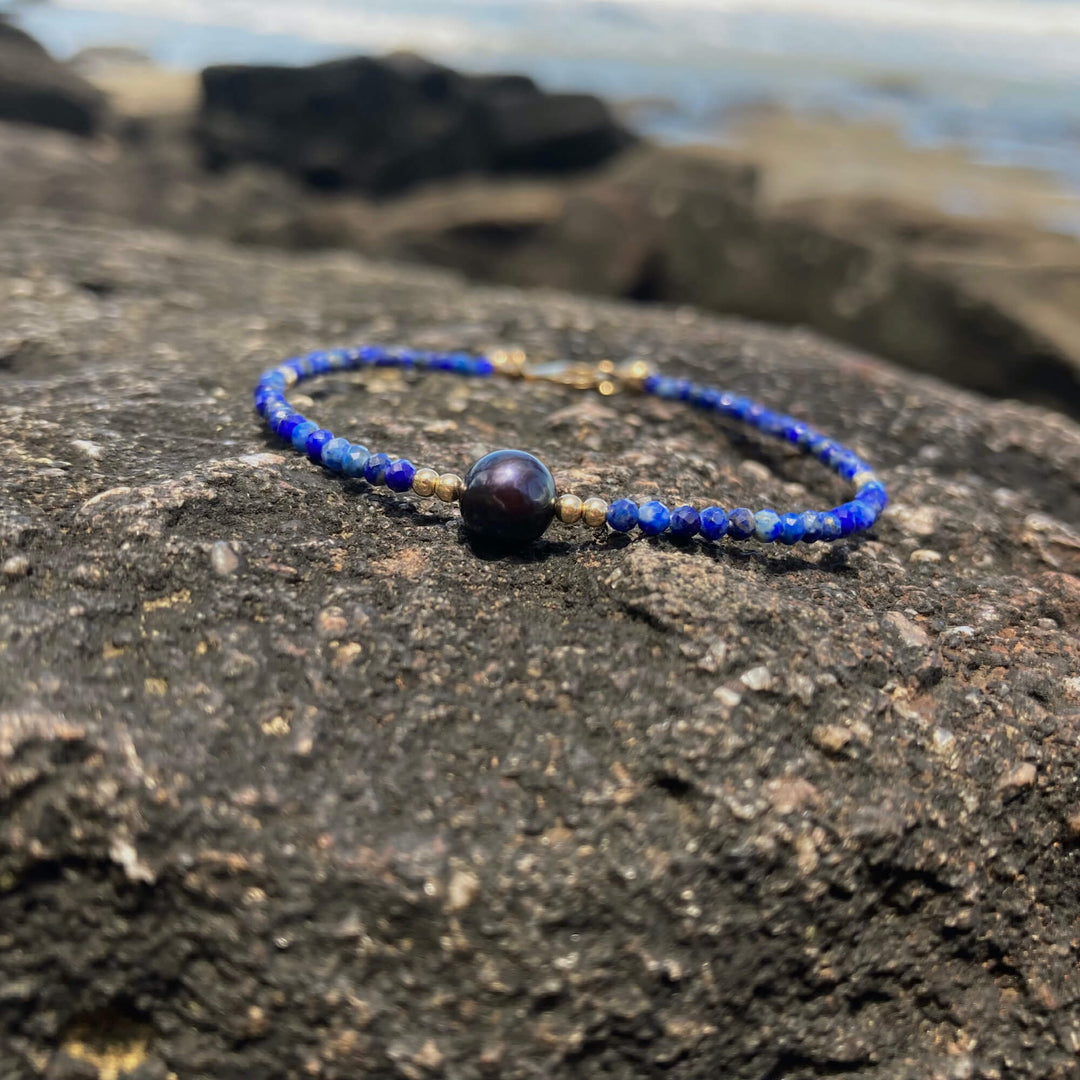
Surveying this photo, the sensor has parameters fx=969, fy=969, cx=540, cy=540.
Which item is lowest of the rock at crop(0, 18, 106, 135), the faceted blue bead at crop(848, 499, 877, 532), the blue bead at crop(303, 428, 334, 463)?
the faceted blue bead at crop(848, 499, 877, 532)

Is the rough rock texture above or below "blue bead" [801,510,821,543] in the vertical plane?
below

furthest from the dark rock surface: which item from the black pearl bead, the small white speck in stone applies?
the small white speck in stone

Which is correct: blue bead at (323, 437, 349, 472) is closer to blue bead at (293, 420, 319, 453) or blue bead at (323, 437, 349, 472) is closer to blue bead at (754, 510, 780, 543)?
blue bead at (293, 420, 319, 453)

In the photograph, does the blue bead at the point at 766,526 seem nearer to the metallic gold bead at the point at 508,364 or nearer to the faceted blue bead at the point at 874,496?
the faceted blue bead at the point at 874,496

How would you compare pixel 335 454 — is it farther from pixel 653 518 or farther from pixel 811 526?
pixel 811 526

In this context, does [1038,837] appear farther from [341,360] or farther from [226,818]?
[341,360]

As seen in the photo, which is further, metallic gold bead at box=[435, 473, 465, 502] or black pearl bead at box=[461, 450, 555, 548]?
metallic gold bead at box=[435, 473, 465, 502]
